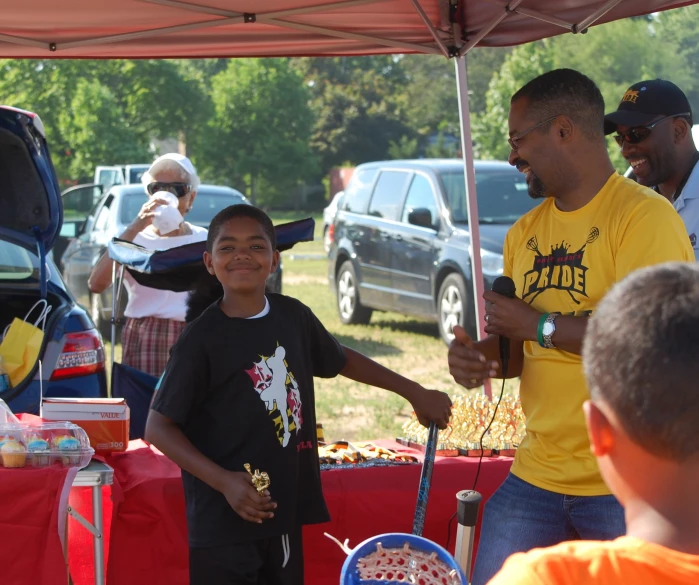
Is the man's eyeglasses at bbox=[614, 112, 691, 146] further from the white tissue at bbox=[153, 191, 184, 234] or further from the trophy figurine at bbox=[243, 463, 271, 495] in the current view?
the white tissue at bbox=[153, 191, 184, 234]

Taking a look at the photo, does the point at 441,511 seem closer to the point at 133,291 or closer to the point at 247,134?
the point at 133,291

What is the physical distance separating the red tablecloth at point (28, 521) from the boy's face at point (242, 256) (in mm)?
833

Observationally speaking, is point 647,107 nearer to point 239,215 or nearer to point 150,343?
point 239,215

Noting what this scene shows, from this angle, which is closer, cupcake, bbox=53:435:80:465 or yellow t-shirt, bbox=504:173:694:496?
yellow t-shirt, bbox=504:173:694:496

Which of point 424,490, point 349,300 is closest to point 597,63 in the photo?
point 349,300

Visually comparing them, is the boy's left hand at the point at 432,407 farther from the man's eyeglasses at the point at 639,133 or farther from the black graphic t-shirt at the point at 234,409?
the man's eyeglasses at the point at 639,133

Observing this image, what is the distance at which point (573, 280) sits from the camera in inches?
102

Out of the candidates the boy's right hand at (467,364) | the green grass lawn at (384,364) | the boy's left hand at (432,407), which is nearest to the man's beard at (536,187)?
the boy's right hand at (467,364)

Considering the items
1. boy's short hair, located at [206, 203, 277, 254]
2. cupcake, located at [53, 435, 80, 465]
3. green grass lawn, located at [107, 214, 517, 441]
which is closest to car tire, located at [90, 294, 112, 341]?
green grass lawn, located at [107, 214, 517, 441]

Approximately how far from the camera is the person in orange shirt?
1.24m

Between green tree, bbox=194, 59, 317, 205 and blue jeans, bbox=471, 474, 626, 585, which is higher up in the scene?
green tree, bbox=194, 59, 317, 205

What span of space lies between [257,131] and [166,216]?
143ft

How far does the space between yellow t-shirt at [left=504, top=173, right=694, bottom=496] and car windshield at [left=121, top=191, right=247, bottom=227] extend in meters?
8.85

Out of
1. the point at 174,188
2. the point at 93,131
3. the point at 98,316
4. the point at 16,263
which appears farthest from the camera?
the point at 93,131
